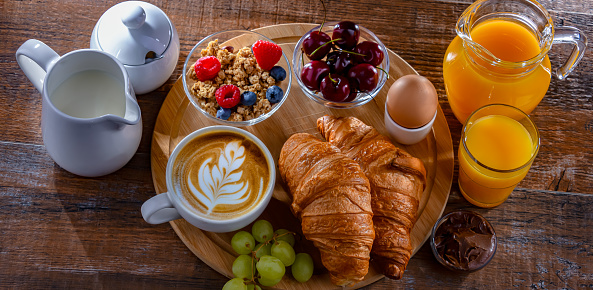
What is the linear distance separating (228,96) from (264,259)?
1.67 ft

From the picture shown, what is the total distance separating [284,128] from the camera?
5.72ft

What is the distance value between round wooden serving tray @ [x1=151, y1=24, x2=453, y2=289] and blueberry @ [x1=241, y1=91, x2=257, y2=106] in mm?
115

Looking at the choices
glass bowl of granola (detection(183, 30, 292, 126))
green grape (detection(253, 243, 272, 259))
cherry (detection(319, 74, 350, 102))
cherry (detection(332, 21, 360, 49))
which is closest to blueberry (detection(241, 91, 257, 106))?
glass bowl of granola (detection(183, 30, 292, 126))

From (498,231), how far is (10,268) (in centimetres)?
149

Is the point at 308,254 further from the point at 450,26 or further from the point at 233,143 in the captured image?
the point at 450,26

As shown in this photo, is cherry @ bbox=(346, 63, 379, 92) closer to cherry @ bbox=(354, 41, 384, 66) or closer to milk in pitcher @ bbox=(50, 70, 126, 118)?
cherry @ bbox=(354, 41, 384, 66)

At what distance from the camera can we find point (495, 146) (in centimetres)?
164

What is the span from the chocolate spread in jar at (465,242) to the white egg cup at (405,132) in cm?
26

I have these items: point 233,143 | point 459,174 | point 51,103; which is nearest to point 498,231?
point 459,174

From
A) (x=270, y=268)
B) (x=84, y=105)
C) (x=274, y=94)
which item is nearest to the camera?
(x=270, y=268)

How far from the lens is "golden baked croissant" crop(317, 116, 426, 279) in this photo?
1521 millimetres

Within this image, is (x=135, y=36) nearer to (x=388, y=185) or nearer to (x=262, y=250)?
(x=262, y=250)

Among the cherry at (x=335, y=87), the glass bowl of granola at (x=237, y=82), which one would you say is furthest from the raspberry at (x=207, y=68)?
the cherry at (x=335, y=87)

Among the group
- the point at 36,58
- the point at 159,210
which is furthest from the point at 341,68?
the point at 36,58
